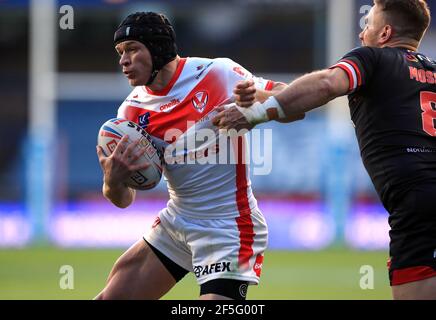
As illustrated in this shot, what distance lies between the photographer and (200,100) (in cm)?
594

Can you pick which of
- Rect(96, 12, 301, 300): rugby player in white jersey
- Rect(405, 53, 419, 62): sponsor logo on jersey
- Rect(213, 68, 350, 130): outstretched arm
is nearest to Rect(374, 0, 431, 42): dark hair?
Rect(405, 53, 419, 62): sponsor logo on jersey

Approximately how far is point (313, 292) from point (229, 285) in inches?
210

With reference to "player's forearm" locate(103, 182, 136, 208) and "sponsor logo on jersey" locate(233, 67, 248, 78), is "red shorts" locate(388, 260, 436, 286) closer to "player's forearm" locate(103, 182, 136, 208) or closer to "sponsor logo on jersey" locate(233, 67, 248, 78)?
"sponsor logo on jersey" locate(233, 67, 248, 78)

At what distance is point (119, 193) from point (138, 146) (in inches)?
14.2

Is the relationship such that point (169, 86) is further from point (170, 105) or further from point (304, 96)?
point (304, 96)

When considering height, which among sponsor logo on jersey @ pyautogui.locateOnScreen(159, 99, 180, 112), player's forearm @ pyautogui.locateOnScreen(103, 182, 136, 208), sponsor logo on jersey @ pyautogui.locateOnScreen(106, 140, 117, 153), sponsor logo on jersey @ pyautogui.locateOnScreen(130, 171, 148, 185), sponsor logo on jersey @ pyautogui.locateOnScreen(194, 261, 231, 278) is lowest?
sponsor logo on jersey @ pyautogui.locateOnScreen(194, 261, 231, 278)

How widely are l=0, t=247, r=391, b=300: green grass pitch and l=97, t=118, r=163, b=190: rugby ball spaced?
173 inches

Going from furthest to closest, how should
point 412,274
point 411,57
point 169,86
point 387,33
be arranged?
point 169,86 → point 387,33 → point 411,57 → point 412,274

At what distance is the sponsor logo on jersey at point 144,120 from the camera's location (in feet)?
19.6

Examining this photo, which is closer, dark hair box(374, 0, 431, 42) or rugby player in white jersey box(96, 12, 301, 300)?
dark hair box(374, 0, 431, 42)

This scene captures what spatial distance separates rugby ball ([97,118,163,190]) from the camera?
5.81 metres

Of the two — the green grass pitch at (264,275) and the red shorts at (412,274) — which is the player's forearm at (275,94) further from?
the green grass pitch at (264,275)

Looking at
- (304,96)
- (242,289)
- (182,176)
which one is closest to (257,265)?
(242,289)

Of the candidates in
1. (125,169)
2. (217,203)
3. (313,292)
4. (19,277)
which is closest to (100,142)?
(125,169)
